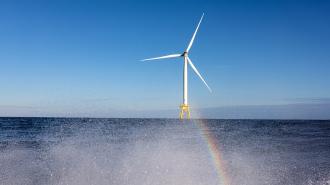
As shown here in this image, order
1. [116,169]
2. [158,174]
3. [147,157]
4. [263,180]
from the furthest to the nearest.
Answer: [147,157], [116,169], [158,174], [263,180]

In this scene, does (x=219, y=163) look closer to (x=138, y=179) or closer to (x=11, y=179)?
(x=138, y=179)

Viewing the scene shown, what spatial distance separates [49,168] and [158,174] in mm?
6522

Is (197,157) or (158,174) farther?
(197,157)

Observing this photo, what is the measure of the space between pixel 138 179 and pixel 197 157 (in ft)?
31.9

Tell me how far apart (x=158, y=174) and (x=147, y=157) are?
7598 millimetres

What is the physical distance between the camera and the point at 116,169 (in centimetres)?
2172

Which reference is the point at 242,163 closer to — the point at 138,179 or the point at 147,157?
the point at 147,157

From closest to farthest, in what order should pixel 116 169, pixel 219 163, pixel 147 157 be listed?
pixel 116 169
pixel 219 163
pixel 147 157

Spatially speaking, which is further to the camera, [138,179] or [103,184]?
[138,179]

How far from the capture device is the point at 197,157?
91.0 ft

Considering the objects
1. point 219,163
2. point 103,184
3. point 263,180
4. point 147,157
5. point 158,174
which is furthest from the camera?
point 147,157

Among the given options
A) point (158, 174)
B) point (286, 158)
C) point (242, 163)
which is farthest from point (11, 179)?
point (286, 158)

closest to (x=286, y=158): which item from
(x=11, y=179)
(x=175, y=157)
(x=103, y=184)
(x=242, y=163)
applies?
(x=242, y=163)

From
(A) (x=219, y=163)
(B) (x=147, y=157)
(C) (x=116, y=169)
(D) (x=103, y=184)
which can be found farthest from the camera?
(B) (x=147, y=157)
